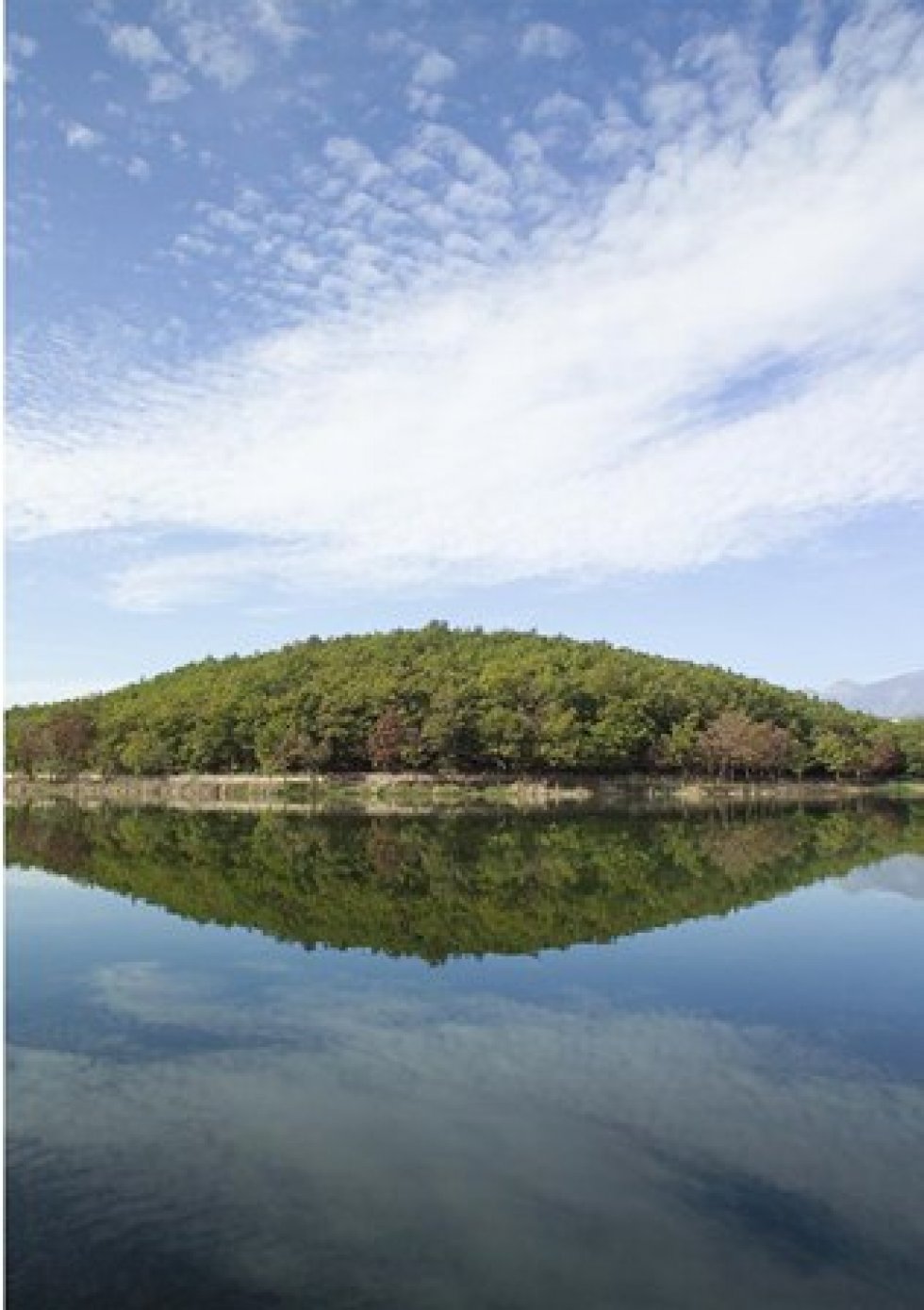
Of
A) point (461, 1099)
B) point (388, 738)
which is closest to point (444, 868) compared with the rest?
point (461, 1099)

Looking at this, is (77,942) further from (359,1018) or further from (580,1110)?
(580,1110)

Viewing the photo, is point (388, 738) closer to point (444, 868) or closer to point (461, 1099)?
point (444, 868)

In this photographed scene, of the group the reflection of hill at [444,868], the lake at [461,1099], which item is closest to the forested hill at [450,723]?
the reflection of hill at [444,868]

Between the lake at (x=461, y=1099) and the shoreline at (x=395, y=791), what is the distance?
3987cm

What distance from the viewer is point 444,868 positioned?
36.5m

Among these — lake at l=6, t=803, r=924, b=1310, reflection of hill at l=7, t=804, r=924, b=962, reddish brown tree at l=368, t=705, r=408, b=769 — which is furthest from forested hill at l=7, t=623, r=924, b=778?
lake at l=6, t=803, r=924, b=1310

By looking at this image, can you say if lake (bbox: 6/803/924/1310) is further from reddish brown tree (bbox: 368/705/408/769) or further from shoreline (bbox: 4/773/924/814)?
reddish brown tree (bbox: 368/705/408/769)

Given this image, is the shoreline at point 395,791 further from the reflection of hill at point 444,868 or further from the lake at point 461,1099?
the lake at point 461,1099

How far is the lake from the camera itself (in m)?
9.66

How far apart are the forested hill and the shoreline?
1418mm

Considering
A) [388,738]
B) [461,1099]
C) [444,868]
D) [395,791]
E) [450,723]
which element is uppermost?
[450,723]

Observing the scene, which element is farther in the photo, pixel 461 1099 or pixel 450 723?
pixel 450 723

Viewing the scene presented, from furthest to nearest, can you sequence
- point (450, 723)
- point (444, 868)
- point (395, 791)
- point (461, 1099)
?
1. point (450, 723)
2. point (395, 791)
3. point (444, 868)
4. point (461, 1099)

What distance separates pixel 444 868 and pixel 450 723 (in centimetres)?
4476
